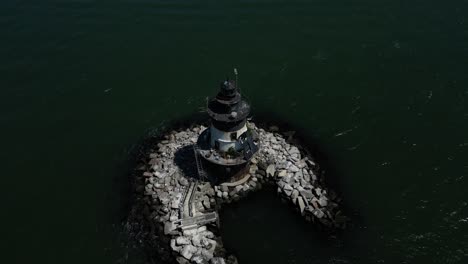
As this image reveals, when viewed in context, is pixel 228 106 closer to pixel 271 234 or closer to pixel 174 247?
pixel 271 234

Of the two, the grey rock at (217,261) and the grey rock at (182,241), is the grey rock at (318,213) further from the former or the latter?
the grey rock at (182,241)

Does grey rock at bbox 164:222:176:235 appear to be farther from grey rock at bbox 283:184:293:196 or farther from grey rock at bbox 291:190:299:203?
grey rock at bbox 291:190:299:203

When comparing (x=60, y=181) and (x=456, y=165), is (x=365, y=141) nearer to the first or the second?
(x=456, y=165)

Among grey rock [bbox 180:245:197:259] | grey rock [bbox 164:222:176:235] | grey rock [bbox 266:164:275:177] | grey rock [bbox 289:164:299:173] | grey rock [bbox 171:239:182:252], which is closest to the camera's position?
grey rock [bbox 180:245:197:259]

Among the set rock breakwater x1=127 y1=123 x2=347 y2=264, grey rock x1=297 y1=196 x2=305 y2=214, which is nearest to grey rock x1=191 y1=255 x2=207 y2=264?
rock breakwater x1=127 y1=123 x2=347 y2=264

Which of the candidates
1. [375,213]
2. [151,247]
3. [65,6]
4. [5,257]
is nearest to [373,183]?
[375,213]

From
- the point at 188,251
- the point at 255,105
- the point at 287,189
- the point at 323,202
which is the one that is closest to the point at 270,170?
the point at 287,189

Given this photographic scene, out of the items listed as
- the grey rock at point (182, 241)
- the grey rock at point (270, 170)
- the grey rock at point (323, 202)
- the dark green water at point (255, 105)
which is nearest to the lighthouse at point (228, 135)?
the grey rock at point (270, 170)
